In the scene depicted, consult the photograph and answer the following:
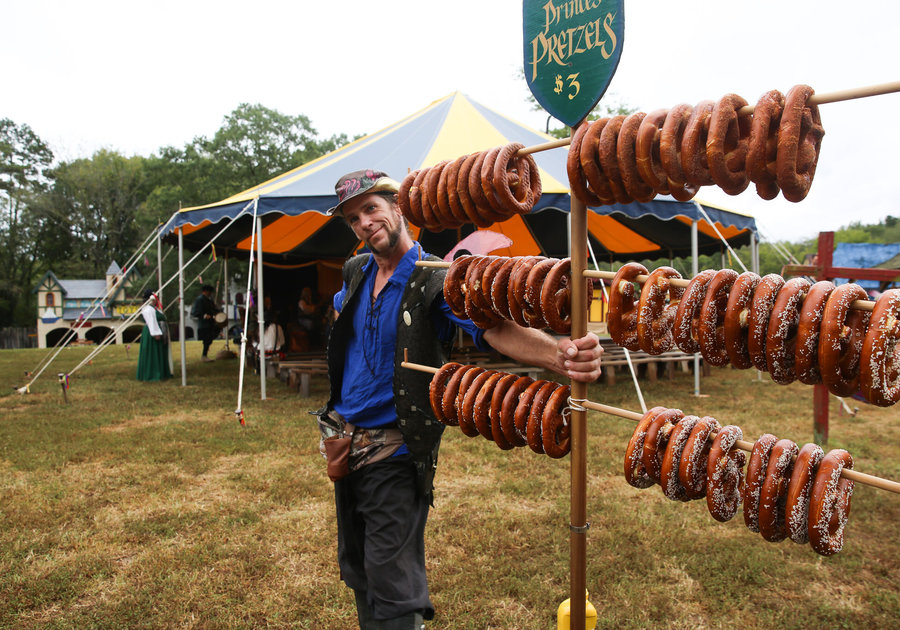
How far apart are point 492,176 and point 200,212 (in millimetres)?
7776

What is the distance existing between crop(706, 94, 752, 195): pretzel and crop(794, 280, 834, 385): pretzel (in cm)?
30

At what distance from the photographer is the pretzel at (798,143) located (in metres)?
1.18

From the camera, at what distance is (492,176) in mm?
1781

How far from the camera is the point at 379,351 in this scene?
2.27 meters

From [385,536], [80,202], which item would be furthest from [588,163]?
[80,202]

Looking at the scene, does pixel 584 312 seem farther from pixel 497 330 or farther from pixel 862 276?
pixel 862 276

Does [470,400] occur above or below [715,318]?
below

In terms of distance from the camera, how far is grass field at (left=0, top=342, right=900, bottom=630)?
9.26 ft

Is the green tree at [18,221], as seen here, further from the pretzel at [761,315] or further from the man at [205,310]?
the pretzel at [761,315]

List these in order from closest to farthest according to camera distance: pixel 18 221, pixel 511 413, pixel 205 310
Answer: pixel 511 413 → pixel 205 310 → pixel 18 221

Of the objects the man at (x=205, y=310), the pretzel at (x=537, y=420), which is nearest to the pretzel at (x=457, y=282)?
the pretzel at (x=537, y=420)

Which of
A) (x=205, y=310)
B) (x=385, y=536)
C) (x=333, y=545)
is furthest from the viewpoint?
(x=205, y=310)

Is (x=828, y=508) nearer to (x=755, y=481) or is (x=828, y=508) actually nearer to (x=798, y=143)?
(x=755, y=481)

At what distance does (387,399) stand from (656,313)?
1.13 meters
